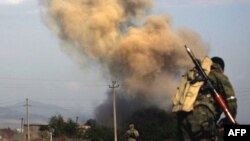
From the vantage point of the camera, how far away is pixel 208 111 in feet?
29.5

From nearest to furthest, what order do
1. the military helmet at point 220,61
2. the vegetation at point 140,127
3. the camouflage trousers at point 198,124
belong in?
the camouflage trousers at point 198,124 < the military helmet at point 220,61 < the vegetation at point 140,127

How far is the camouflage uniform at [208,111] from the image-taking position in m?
8.82

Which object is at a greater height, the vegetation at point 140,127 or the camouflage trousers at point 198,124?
the vegetation at point 140,127

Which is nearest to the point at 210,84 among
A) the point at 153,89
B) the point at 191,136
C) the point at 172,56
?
the point at 191,136

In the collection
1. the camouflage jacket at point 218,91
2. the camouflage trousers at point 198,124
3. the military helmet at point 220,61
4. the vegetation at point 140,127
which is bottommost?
the camouflage trousers at point 198,124

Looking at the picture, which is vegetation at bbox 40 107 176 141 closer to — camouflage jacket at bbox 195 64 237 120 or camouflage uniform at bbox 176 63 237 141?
camouflage uniform at bbox 176 63 237 141

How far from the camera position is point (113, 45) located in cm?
4719

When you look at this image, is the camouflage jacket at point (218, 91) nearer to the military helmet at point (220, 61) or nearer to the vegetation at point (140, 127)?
the military helmet at point (220, 61)

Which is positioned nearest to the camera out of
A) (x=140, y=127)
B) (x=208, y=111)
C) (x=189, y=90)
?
(x=189, y=90)

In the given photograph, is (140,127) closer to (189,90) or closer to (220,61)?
(220,61)

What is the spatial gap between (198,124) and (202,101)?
37cm

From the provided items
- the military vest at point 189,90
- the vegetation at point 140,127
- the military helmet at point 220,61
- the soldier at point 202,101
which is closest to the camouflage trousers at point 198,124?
the soldier at point 202,101

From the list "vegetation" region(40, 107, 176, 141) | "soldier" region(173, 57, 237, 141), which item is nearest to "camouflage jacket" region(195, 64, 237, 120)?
"soldier" region(173, 57, 237, 141)

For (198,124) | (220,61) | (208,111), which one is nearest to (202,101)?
(208,111)
